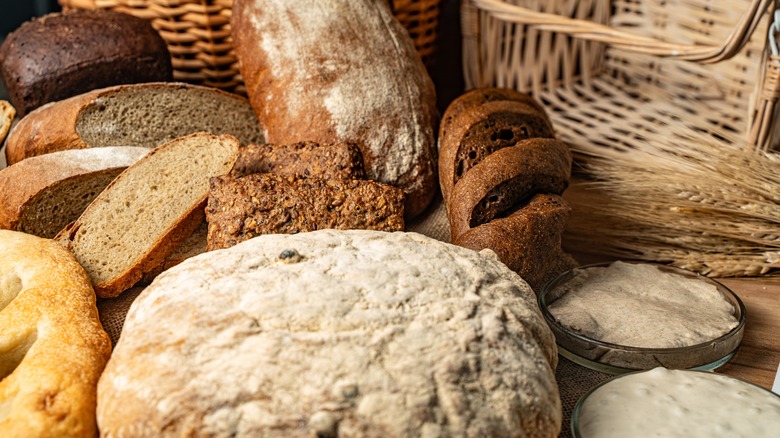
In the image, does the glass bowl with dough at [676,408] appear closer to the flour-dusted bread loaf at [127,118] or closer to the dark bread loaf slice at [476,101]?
the dark bread loaf slice at [476,101]

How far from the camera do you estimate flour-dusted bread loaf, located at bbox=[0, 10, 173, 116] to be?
251 centimetres

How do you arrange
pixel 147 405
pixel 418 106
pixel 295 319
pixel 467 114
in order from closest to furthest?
pixel 147 405, pixel 295 319, pixel 467 114, pixel 418 106

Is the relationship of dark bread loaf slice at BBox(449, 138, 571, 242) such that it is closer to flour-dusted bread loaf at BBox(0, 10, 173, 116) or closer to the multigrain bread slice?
the multigrain bread slice

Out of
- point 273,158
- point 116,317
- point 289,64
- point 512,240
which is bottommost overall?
point 116,317

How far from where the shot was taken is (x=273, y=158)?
209cm

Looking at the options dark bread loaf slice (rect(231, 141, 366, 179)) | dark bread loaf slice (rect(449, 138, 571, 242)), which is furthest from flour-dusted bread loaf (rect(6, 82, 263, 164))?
dark bread loaf slice (rect(449, 138, 571, 242))

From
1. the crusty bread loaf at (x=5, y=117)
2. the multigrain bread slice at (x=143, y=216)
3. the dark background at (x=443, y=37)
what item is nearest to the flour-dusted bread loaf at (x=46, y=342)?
the multigrain bread slice at (x=143, y=216)

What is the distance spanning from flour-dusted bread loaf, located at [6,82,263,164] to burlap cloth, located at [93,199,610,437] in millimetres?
648

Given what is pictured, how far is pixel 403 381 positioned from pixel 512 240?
29.4 inches

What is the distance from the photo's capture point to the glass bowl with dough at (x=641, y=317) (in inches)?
66.7

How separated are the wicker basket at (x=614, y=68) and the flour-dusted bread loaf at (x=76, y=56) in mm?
1234

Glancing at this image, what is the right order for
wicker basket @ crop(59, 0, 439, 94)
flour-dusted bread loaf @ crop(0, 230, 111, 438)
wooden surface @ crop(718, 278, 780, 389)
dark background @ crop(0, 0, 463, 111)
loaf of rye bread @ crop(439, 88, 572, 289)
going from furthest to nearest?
1. dark background @ crop(0, 0, 463, 111)
2. wicker basket @ crop(59, 0, 439, 94)
3. loaf of rye bread @ crop(439, 88, 572, 289)
4. wooden surface @ crop(718, 278, 780, 389)
5. flour-dusted bread loaf @ crop(0, 230, 111, 438)

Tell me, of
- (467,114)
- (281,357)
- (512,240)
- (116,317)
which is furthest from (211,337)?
(467,114)

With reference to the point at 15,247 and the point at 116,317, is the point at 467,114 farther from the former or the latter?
the point at 15,247
